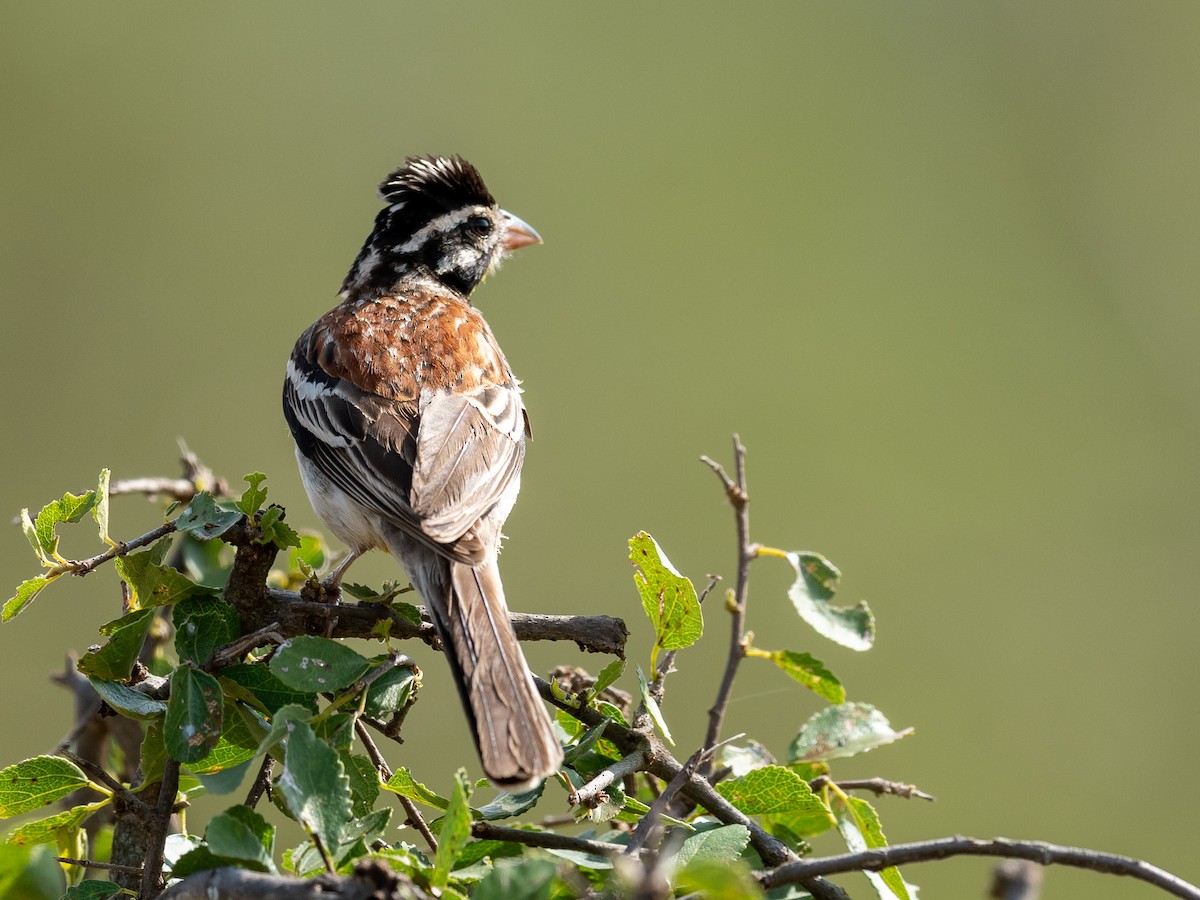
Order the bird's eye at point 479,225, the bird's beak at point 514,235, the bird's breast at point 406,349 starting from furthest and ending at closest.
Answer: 1. the bird's beak at point 514,235
2. the bird's eye at point 479,225
3. the bird's breast at point 406,349

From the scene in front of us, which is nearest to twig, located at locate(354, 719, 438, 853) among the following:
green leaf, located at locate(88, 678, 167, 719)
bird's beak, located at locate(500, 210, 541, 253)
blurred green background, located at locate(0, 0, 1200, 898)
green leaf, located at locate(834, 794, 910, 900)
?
green leaf, located at locate(88, 678, 167, 719)

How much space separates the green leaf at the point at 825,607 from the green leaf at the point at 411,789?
2.64 feet

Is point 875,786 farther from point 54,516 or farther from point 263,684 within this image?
point 54,516

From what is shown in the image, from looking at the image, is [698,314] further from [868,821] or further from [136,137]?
[868,821]

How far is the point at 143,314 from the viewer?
381 inches

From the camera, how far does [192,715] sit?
234 cm

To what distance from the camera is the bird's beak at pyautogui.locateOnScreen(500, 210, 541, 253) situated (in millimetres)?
5723

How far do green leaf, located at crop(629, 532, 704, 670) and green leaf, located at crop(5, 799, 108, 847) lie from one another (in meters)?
1.09

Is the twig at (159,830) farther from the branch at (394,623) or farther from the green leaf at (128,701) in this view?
the branch at (394,623)

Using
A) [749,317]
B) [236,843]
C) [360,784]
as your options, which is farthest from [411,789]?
[749,317]

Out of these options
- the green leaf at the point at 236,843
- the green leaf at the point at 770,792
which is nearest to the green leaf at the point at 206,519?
the green leaf at the point at 236,843

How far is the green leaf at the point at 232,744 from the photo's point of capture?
2.49 metres

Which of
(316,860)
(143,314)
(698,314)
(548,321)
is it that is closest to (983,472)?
(698,314)

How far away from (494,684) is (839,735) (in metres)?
0.70
